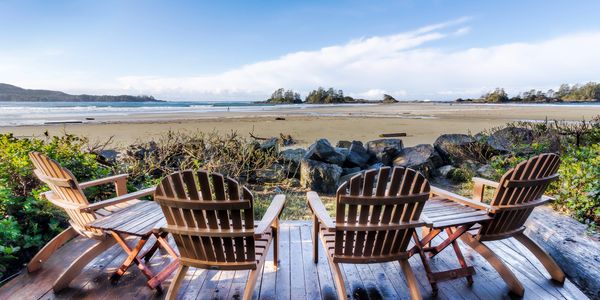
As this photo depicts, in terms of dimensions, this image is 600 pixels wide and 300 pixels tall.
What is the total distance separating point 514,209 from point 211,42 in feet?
56.3

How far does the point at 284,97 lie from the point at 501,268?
61896mm

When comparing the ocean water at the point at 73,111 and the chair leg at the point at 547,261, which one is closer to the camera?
the chair leg at the point at 547,261

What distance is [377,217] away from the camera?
1.93 m

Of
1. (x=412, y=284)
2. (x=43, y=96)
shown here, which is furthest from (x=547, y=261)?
(x=43, y=96)

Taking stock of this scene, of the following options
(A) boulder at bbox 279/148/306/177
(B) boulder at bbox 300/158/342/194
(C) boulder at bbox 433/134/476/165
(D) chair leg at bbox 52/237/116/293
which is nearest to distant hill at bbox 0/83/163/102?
(A) boulder at bbox 279/148/306/177

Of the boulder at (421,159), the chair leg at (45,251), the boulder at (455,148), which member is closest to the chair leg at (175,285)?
the chair leg at (45,251)

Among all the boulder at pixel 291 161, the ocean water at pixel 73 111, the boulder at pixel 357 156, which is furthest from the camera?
the ocean water at pixel 73 111

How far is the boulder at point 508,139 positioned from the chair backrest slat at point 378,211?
5.61 metres

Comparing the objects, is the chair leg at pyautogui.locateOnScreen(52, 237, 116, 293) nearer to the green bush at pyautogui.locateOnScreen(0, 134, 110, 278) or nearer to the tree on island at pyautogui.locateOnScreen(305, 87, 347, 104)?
the green bush at pyautogui.locateOnScreen(0, 134, 110, 278)

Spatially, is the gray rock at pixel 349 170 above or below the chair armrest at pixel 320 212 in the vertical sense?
below

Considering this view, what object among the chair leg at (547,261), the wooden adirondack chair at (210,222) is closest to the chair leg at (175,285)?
the wooden adirondack chair at (210,222)

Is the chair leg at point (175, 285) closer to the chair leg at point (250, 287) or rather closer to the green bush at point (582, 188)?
the chair leg at point (250, 287)

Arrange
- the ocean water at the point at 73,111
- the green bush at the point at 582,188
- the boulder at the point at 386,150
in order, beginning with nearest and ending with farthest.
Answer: the green bush at the point at 582,188 < the boulder at the point at 386,150 < the ocean water at the point at 73,111

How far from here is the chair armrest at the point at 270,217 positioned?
1940 millimetres
